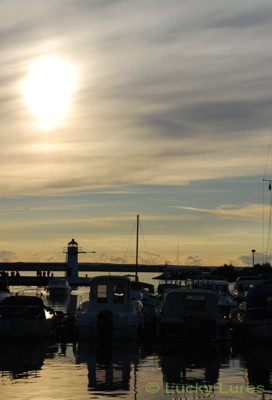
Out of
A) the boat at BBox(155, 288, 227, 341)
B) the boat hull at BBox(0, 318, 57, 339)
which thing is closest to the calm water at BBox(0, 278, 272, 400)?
the boat hull at BBox(0, 318, 57, 339)

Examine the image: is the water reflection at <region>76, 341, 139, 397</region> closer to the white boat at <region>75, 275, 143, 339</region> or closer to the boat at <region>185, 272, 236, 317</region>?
the white boat at <region>75, 275, 143, 339</region>

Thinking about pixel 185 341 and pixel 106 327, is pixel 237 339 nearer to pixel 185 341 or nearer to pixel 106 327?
pixel 185 341

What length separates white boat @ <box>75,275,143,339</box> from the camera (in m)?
43.2

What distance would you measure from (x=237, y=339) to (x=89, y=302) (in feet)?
27.7

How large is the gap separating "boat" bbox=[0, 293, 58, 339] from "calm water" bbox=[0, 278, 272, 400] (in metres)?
0.61

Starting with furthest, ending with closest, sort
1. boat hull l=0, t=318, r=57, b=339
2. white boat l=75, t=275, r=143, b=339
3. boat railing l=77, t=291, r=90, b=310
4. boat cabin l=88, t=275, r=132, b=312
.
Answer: boat railing l=77, t=291, r=90, b=310 → boat cabin l=88, t=275, r=132, b=312 → white boat l=75, t=275, r=143, b=339 → boat hull l=0, t=318, r=57, b=339

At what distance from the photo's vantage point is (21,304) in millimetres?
46250

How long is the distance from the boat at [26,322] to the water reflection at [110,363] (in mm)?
2018

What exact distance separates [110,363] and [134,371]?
2.44 meters

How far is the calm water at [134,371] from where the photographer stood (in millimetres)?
27609

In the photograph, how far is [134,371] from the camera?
32562mm

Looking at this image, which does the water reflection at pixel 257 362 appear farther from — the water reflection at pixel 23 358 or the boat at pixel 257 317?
the water reflection at pixel 23 358

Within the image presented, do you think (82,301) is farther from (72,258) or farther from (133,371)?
(72,258)

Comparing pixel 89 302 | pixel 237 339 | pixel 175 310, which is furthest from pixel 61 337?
pixel 237 339
